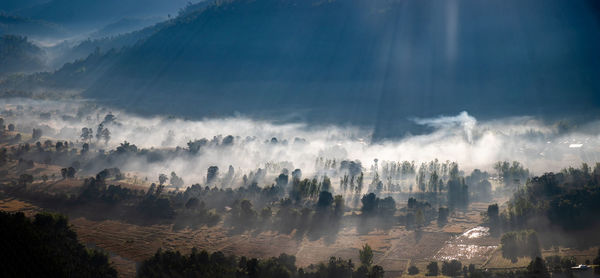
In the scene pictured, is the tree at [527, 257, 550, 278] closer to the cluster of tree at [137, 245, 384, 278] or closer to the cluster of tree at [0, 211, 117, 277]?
the cluster of tree at [137, 245, 384, 278]

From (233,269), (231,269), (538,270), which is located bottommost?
(538,270)

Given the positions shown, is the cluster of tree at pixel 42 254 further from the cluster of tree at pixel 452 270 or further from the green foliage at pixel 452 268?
the green foliage at pixel 452 268

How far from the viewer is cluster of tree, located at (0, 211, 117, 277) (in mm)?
142125

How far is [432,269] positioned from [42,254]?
6138 inches

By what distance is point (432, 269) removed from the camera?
644 ft

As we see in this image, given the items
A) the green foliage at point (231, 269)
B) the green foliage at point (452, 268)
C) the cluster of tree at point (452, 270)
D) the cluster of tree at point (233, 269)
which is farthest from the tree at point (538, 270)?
the green foliage at point (231, 269)

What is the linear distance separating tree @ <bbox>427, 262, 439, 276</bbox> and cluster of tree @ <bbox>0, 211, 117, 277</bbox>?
13378cm

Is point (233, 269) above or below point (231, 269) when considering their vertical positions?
below

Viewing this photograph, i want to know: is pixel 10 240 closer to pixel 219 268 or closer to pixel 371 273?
pixel 219 268

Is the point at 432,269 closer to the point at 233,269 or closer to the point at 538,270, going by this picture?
the point at 538,270

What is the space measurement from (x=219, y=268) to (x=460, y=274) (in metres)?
103

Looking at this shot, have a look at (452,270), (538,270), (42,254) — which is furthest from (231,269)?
(538,270)

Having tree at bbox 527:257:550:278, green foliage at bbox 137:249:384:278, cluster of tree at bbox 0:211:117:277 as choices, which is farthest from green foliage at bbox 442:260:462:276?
cluster of tree at bbox 0:211:117:277

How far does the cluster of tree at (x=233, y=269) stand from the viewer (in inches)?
6526
